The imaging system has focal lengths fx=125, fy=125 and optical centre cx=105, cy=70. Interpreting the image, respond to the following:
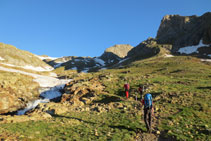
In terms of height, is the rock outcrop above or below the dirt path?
above

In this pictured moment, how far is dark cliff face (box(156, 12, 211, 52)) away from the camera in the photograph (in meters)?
112

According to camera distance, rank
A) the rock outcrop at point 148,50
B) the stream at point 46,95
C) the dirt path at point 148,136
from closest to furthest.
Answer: the dirt path at point 148,136 < the stream at point 46,95 < the rock outcrop at point 148,50

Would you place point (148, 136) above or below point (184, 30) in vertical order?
below

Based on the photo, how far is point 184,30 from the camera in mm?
154375

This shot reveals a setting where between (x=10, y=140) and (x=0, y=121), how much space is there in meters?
7.52

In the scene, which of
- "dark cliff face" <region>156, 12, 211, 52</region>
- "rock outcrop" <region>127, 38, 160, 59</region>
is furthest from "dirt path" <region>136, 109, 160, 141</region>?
"rock outcrop" <region>127, 38, 160, 59</region>

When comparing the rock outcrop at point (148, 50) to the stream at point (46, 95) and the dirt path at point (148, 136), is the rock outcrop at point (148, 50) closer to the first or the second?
the stream at point (46, 95)

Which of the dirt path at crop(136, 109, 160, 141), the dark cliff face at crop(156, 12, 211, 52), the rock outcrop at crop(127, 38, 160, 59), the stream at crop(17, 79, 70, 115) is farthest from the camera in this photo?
the rock outcrop at crop(127, 38, 160, 59)

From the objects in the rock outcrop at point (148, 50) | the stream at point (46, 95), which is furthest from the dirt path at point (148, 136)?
the rock outcrop at point (148, 50)

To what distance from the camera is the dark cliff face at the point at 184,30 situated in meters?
112

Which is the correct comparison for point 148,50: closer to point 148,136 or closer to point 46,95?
point 46,95

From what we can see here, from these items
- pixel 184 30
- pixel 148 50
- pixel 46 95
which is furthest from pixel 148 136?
pixel 184 30

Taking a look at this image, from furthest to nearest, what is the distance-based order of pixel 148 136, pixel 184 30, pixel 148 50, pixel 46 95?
pixel 184 30, pixel 148 50, pixel 46 95, pixel 148 136

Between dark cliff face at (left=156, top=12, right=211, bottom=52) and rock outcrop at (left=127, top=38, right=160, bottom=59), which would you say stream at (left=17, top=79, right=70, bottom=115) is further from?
dark cliff face at (left=156, top=12, right=211, bottom=52)
